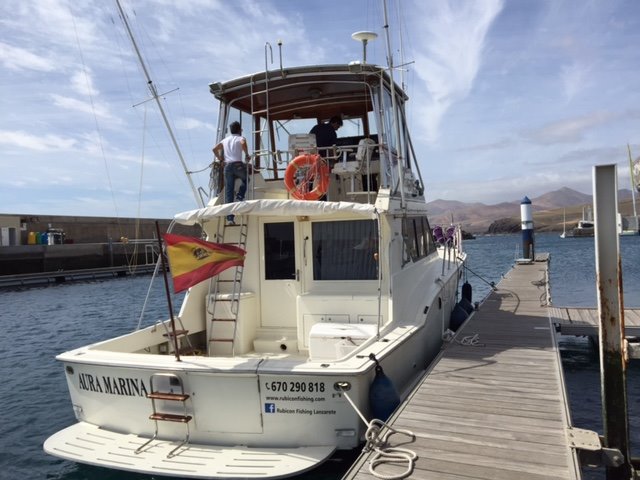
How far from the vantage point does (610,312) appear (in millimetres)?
5391

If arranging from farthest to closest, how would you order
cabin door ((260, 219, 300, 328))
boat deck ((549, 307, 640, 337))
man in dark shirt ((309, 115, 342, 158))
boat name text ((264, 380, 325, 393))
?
1. boat deck ((549, 307, 640, 337))
2. man in dark shirt ((309, 115, 342, 158))
3. cabin door ((260, 219, 300, 328))
4. boat name text ((264, 380, 325, 393))

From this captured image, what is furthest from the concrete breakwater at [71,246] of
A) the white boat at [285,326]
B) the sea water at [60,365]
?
the white boat at [285,326]

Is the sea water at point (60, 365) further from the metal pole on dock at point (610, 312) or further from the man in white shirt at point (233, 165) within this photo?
the man in white shirt at point (233, 165)

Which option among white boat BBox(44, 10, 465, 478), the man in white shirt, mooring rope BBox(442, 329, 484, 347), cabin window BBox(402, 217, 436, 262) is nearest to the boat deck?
white boat BBox(44, 10, 465, 478)

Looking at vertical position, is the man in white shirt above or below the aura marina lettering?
above

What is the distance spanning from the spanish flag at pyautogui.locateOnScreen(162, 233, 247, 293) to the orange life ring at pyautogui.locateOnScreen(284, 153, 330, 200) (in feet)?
5.46

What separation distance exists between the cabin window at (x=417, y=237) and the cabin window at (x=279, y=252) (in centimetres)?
169

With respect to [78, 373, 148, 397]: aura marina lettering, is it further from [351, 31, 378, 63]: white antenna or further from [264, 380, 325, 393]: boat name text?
[351, 31, 378, 63]: white antenna

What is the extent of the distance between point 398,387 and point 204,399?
238 cm

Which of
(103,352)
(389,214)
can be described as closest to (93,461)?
(103,352)

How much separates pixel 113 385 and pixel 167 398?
0.76 meters

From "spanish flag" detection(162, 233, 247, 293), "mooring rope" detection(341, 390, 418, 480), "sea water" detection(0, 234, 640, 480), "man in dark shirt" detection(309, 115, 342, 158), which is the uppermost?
"man in dark shirt" detection(309, 115, 342, 158)

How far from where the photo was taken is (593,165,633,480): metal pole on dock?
5.32 metres

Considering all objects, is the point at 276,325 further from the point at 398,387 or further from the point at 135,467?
the point at 135,467
